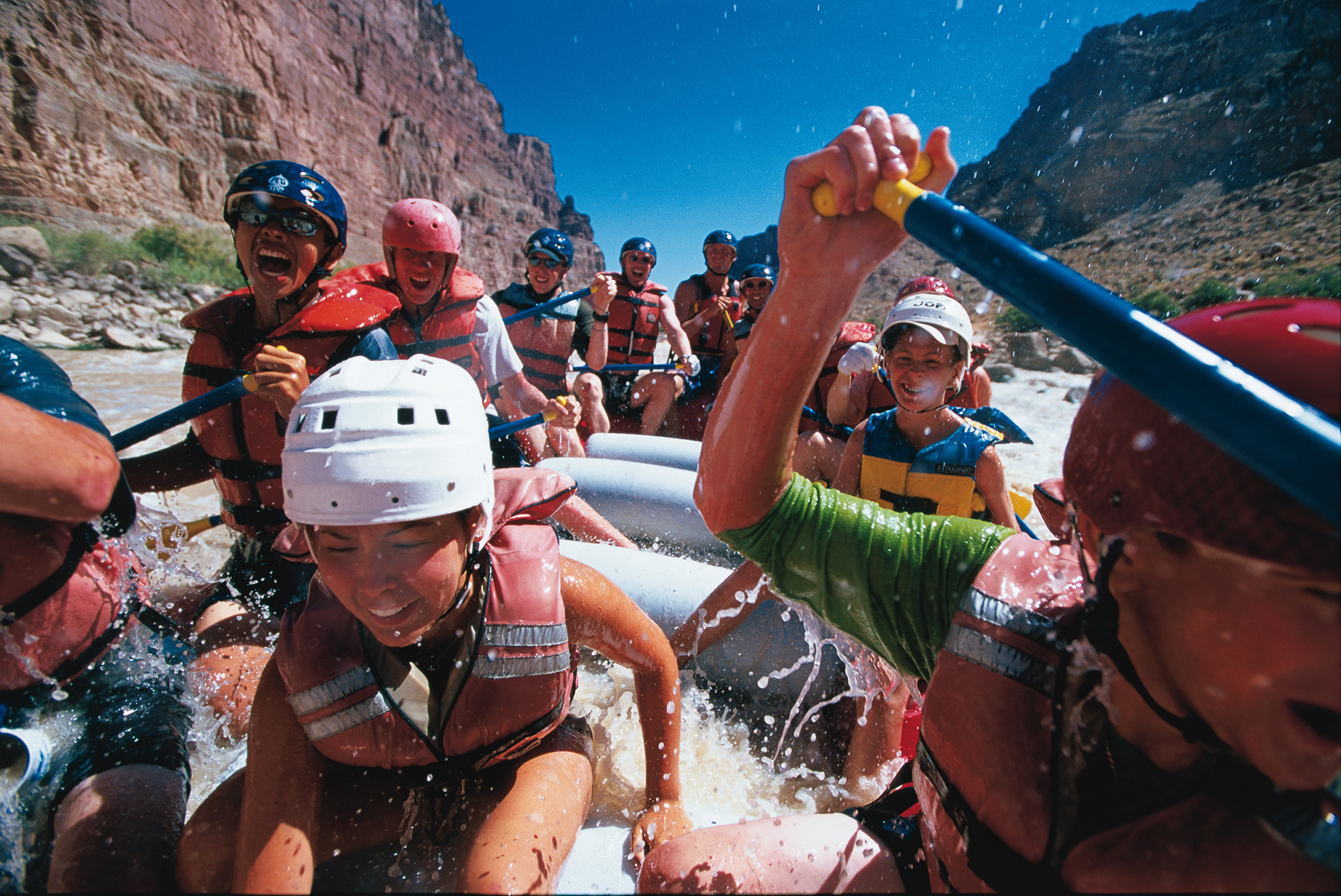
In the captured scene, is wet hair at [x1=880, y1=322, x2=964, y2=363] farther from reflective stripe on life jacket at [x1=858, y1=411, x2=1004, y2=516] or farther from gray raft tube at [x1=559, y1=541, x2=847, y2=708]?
gray raft tube at [x1=559, y1=541, x2=847, y2=708]

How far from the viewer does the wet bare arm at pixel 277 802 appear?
1.22 meters

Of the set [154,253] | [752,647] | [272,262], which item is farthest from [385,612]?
[154,253]

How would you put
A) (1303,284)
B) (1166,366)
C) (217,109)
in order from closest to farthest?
(1166,366) → (1303,284) → (217,109)

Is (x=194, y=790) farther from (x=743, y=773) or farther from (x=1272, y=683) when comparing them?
(x=1272, y=683)

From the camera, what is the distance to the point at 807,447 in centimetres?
398

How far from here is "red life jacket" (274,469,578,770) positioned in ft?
4.46

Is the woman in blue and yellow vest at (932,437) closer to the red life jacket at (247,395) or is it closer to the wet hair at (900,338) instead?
the wet hair at (900,338)

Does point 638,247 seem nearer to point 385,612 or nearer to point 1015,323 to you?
point 385,612

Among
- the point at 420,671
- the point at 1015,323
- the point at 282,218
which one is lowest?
the point at 420,671

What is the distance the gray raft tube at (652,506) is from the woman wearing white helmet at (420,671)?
221cm

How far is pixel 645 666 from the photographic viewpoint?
1.66 m

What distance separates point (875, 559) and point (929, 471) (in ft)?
5.37

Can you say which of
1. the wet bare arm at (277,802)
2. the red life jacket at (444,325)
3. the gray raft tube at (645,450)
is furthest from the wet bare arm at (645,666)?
the gray raft tube at (645,450)

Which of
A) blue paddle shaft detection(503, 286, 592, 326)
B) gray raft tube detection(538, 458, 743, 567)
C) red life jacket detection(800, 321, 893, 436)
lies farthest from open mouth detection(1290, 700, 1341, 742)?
blue paddle shaft detection(503, 286, 592, 326)
